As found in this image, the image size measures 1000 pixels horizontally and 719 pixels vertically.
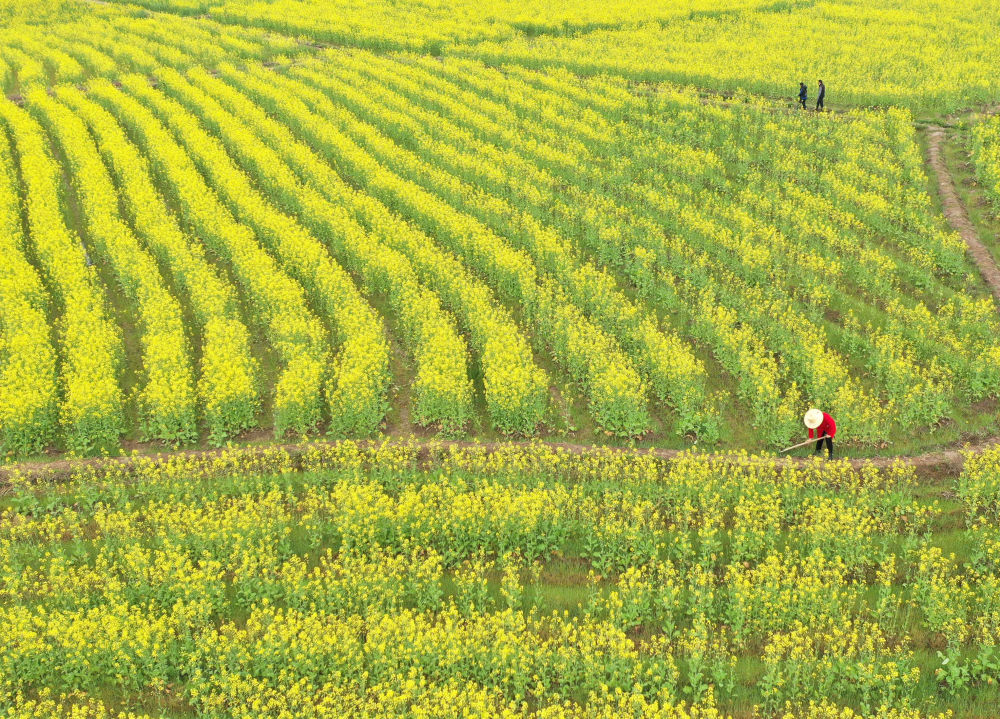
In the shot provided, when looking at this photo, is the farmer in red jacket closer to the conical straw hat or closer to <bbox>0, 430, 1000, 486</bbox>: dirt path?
the conical straw hat

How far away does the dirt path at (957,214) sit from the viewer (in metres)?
27.7

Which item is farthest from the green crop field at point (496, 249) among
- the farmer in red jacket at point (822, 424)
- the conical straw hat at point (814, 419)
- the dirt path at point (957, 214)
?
the conical straw hat at point (814, 419)

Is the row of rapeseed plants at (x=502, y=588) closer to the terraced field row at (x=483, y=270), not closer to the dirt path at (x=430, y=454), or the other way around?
the dirt path at (x=430, y=454)

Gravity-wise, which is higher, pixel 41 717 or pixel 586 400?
pixel 586 400

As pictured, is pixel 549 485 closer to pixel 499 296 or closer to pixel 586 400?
pixel 586 400

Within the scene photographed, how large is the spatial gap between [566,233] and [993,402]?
51.1 feet

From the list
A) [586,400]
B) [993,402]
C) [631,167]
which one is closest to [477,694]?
[586,400]

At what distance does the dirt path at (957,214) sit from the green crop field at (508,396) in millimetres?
190

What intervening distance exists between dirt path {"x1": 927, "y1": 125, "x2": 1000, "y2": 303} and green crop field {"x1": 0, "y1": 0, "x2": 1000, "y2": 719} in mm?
190

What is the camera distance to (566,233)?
31.7 m

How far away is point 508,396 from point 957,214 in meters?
20.4

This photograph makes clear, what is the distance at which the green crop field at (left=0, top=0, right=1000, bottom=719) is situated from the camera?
14.1 metres

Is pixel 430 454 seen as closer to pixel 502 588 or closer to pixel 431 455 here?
pixel 431 455

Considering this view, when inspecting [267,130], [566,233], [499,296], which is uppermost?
[267,130]
